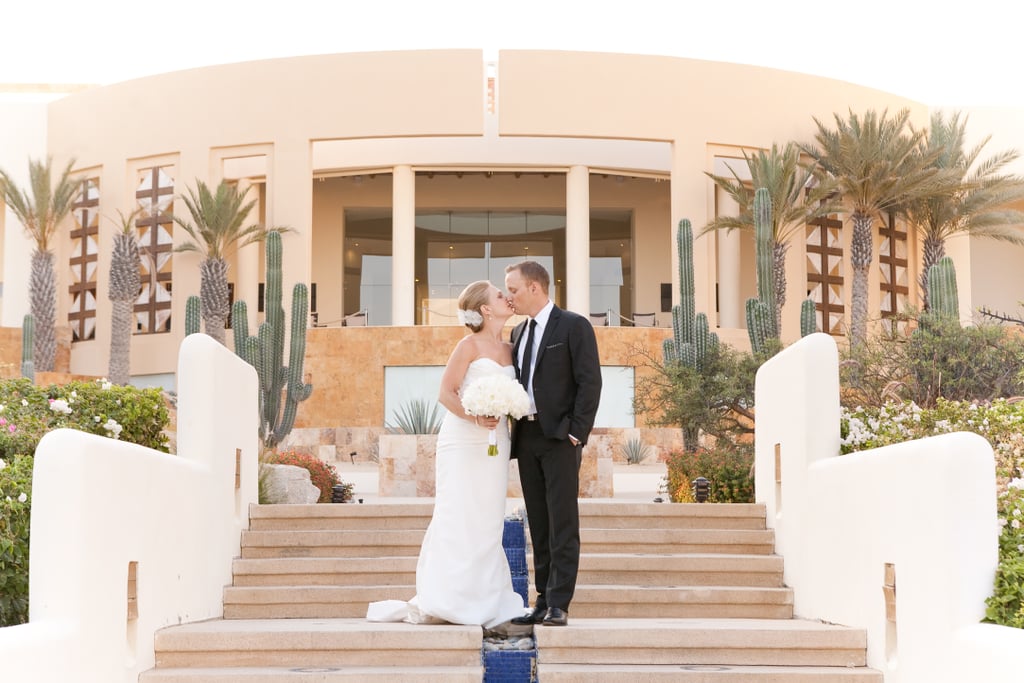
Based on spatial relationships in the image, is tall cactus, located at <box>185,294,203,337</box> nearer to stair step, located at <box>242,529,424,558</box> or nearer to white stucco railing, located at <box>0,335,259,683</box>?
white stucco railing, located at <box>0,335,259,683</box>

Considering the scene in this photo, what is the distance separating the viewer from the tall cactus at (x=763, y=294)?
1611cm

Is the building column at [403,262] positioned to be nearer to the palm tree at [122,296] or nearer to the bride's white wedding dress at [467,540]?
the palm tree at [122,296]

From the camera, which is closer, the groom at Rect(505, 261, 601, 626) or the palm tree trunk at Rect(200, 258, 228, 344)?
the groom at Rect(505, 261, 601, 626)

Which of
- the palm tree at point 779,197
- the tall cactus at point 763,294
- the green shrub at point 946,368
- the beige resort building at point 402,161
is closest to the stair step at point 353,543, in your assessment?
the green shrub at point 946,368

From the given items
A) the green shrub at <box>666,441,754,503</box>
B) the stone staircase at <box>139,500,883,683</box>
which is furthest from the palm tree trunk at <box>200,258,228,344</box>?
the stone staircase at <box>139,500,883,683</box>

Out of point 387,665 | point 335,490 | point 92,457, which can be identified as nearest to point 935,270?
point 335,490

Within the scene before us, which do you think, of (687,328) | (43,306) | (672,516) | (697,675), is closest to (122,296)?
(43,306)

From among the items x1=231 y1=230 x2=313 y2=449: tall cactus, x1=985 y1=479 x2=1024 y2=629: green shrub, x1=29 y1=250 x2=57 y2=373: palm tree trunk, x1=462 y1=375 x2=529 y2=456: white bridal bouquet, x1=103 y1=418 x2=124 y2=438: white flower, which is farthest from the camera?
x1=29 y1=250 x2=57 y2=373: palm tree trunk

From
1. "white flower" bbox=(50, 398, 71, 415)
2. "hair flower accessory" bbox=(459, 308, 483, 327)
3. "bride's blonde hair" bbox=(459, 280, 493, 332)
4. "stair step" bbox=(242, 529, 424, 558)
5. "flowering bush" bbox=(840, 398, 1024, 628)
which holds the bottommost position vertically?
"stair step" bbox=(242, 529, 424, 558)

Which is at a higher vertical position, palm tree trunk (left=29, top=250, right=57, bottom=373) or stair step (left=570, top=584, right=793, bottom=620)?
palm tree trunk (left=29, top=250, right=57, bottom=373)

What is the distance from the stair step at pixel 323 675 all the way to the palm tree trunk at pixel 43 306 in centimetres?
2090

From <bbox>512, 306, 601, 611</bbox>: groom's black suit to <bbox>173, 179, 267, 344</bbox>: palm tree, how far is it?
18075mm

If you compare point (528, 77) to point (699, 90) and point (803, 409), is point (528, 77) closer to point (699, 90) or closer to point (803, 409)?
point (699, 90)

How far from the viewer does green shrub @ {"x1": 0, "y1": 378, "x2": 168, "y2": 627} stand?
18.3 feet
